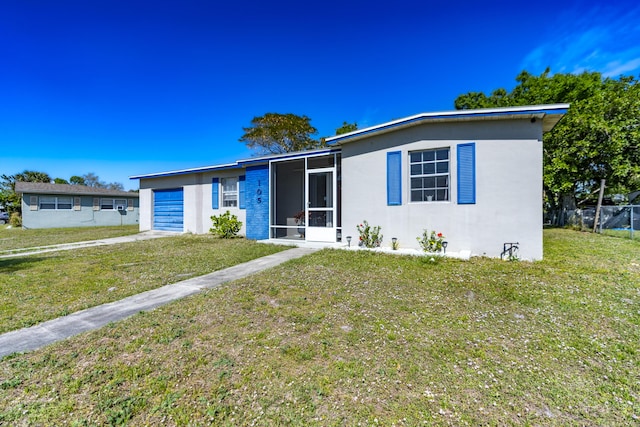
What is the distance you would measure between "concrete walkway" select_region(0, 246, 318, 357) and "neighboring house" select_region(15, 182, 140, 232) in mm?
23291

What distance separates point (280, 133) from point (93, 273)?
22.6 m

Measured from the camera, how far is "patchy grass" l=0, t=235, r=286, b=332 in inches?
161

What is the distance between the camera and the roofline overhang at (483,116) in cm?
608

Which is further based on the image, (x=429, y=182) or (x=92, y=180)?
(x=92, y=180)

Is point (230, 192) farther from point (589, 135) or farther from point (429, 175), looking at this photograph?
point (589, 135)

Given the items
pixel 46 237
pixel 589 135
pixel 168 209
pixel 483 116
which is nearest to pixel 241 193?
pixel 168 209

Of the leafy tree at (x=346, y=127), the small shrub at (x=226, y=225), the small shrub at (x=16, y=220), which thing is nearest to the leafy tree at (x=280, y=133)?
the leafy tree at (x=346, y=127)

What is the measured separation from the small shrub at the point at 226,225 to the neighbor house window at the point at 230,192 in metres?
1.03

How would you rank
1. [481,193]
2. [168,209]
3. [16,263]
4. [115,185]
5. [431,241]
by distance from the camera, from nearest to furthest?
[481,193] → [431,241] → [16,263] → [168,209] → [115,185]

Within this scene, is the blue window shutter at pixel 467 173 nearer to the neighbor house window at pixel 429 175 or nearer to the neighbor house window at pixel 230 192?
the neighbor house window at pixel 429 175

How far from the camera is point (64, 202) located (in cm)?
2125

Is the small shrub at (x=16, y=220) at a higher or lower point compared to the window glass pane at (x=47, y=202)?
lower

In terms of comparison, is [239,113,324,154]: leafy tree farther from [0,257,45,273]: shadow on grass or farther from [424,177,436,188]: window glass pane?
[0,257,45,273]: shadow on grass

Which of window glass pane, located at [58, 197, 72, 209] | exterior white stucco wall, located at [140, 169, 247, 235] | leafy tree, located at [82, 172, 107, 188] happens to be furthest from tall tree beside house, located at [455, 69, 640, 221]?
leafy tree, located at [82, 172, 107, 188]
